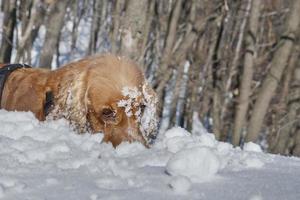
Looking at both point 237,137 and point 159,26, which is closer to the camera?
point 237,137

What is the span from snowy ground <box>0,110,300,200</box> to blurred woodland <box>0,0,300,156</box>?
562 centimetres

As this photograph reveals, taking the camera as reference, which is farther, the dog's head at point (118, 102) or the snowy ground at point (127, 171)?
the dog's head at point (118, 102)

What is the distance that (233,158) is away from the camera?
2885mm

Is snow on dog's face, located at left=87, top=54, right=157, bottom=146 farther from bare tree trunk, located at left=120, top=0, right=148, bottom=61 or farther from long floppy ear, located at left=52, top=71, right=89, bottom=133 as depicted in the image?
bare tree trunk, located at left=120, top=0, right=148, bottom=61

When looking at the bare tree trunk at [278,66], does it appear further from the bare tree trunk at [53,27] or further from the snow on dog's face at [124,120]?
the snow on dog's face at [124,120]

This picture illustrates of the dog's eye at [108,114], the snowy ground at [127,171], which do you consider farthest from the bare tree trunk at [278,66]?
the snowy ground at [127,171]

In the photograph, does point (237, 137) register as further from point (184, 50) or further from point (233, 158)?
point (233, 158)

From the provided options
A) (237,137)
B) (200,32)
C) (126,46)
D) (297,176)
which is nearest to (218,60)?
(200,32)

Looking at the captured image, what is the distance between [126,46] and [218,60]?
317 inches

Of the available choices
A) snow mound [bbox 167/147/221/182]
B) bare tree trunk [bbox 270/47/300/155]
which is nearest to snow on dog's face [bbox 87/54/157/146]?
snow mound [bbox 167/147/221/182]

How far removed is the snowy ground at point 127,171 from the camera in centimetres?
215

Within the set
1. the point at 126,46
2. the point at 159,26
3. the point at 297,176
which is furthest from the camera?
the point at 159,26

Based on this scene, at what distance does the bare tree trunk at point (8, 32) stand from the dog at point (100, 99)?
6745mm

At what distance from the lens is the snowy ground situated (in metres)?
2.15
